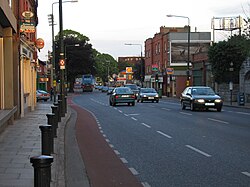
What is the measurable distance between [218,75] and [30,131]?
105 feet

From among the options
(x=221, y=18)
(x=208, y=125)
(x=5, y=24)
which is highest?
(x=221, y=18)

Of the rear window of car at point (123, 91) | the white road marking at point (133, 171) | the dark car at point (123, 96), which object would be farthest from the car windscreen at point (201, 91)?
the white road marking at point (133, 171)

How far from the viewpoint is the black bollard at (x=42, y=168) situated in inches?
174

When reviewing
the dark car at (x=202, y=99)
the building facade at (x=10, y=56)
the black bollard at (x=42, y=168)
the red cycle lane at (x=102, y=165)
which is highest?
the building facade at (x=10, y=56)

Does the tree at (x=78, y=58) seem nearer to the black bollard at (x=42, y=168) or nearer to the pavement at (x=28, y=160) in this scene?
the pavement at (x=28, y=160)

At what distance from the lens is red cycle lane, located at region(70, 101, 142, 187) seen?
7.48 m

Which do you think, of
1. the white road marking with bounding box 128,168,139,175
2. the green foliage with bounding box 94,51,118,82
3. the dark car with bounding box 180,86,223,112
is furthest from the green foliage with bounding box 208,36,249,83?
the green foliage with bounding box 94,51,118,82

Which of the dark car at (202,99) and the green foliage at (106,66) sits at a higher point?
the green foliage at (106,66)

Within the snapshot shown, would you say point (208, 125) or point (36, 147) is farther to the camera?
point (208, 125)

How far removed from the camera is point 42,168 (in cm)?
449

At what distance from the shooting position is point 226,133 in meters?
14.5

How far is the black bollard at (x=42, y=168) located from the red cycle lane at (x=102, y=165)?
2.69 metres

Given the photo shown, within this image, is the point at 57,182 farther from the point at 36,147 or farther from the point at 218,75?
the point at 218,75

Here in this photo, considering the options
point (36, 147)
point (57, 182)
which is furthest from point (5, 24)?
point (57, 182)
